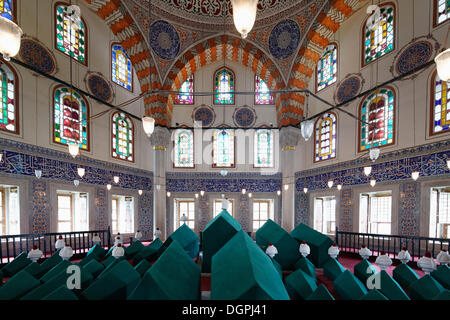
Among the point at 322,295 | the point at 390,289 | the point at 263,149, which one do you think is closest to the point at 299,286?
the point at 322,295

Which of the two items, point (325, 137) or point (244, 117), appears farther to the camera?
point (244, 117)

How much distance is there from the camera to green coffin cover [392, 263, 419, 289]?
6.61 feet

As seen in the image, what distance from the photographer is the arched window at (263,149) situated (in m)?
9.49

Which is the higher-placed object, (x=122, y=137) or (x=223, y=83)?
(x=223, y=83)

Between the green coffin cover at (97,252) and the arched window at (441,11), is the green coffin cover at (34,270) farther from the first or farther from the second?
the arched window at (441,11)

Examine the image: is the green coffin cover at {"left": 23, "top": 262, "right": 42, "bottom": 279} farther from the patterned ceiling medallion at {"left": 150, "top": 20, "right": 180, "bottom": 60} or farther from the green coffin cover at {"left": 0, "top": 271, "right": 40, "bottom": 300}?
the patterned ceiling medallion at {"left": 150, "top": 20, "right": 180, "bottom": 60}

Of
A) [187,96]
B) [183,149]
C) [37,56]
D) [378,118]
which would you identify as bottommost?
[183,149]

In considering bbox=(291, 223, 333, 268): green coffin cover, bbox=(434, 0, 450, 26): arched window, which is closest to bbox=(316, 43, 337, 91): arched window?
bbox=(434, 0, 450, 26): arched window

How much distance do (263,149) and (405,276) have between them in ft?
→ 25.2

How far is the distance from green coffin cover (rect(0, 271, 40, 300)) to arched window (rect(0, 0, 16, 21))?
20.6ft

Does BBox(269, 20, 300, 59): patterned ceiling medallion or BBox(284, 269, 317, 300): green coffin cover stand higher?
BBox(269, 20, 300, 59): patterned ceiling medallion

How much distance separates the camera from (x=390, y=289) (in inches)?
64.4

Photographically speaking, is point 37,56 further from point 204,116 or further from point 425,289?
point 425,289
